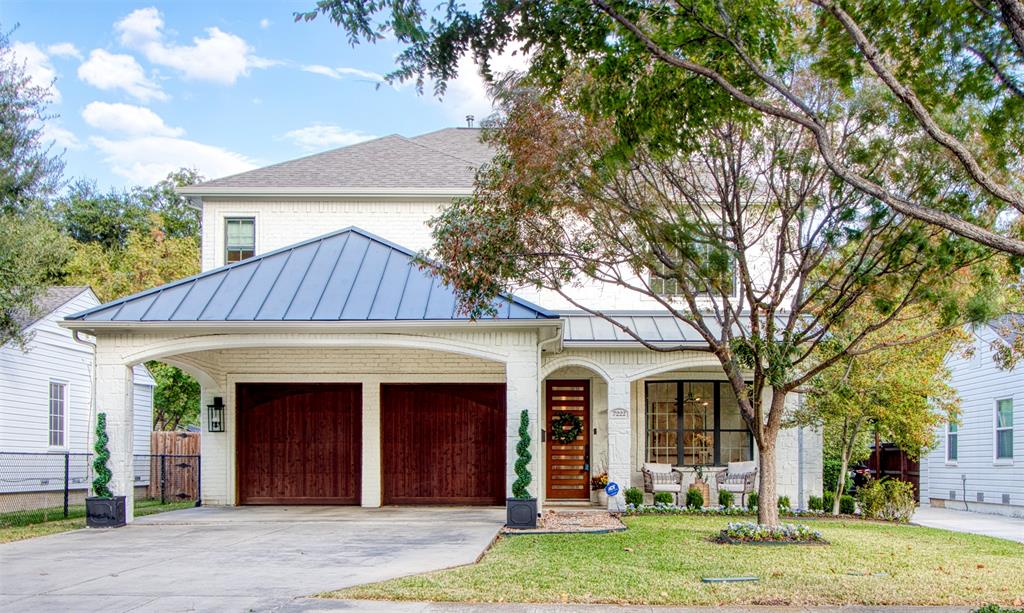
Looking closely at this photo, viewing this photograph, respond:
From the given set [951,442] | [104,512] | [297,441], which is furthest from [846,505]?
[104,512]

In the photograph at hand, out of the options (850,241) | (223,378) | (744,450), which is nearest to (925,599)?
(850,241)

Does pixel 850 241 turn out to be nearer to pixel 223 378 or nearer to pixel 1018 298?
pixel 1018 298

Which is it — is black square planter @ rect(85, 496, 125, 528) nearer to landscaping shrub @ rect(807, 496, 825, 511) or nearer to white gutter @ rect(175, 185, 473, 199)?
white gutter @ rect(175, 185, 473, 199)

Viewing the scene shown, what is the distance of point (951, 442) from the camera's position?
2283 centimetres

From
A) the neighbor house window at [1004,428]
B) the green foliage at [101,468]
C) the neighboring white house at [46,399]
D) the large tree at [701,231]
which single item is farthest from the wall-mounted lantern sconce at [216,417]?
the neighbor house window at [1004,428]

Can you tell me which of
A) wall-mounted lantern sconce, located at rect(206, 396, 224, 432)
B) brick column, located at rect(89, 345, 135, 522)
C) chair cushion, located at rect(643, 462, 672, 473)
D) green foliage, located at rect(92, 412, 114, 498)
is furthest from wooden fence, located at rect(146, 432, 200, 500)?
chair cushion, located at rect(643, 462, 672, 473)

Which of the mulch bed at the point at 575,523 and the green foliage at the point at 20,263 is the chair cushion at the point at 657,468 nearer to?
the mulch bed at the point at 575,523

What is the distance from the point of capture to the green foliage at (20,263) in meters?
14.8

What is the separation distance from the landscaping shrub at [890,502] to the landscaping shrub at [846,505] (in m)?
0.37

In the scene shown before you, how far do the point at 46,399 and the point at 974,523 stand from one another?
1960cm

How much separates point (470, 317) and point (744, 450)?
886 cm

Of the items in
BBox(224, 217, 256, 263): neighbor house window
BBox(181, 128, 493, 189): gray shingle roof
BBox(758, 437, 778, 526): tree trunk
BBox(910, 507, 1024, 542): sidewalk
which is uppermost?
BBox(181, 128, 493, 189): gray shingle roof

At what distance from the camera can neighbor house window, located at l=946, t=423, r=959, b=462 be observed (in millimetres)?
22547

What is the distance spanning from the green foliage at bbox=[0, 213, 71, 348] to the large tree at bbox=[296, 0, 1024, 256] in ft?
33.6
